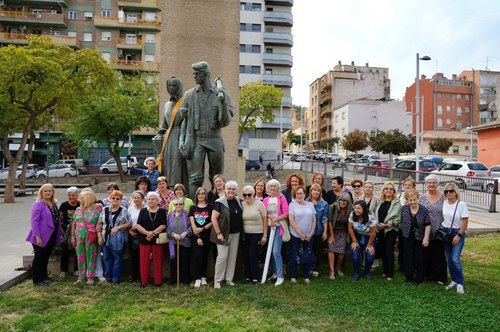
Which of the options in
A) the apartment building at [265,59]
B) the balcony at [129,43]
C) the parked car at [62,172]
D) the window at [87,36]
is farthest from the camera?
the apartment building at [265,59]

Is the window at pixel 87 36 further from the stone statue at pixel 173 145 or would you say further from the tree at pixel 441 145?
the stone statue at pixel 173 145

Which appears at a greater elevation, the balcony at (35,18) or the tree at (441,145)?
the balcony at (35,18)

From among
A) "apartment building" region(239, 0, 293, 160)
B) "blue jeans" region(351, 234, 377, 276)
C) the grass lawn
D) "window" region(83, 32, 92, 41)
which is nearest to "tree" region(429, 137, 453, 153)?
"apartment building" region(239, 0, 293, 160)

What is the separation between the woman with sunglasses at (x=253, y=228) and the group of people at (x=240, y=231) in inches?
0.6

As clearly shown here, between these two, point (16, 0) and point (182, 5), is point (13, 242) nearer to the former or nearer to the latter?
point (182, 5)

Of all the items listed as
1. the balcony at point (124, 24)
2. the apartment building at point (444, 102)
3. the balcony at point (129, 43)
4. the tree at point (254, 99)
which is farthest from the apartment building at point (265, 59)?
the apartment building at point (444, 102)

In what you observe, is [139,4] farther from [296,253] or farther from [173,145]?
[296,253]

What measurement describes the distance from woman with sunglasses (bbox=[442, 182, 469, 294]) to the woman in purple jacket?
18.0 feet

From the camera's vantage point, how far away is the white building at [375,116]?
60562mm

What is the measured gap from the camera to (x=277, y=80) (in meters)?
51.1

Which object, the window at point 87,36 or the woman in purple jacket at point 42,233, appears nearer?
the woman in purple jacket at point 42,233

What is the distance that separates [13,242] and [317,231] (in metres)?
6.69

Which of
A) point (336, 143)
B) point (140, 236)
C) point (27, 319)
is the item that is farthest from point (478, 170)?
point (336, 143)

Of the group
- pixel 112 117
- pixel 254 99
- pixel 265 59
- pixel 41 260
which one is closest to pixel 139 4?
pixel 265 59
